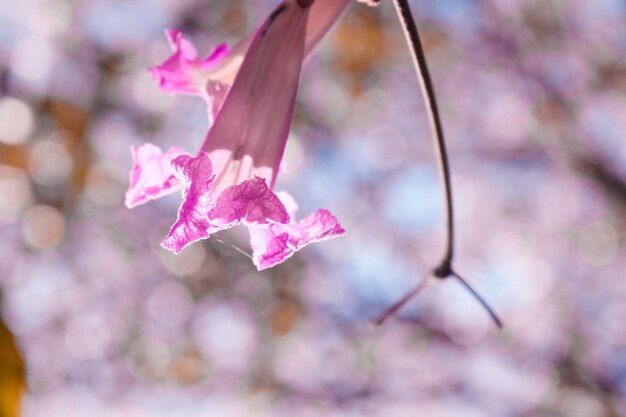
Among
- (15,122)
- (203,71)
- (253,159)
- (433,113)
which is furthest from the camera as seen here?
(15,122)

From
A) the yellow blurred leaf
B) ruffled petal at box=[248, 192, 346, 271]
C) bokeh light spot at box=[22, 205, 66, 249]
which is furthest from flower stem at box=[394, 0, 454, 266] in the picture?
bokeh light spot at box=[22, 205, 66, 249]

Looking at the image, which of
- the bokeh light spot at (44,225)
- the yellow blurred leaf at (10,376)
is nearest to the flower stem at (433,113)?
the yellow blurred leaf at (10,376)

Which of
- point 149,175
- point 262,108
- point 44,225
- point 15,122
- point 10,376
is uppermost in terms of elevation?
point 262,108

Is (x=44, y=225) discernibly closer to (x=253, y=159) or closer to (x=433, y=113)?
(x=253, y=159)

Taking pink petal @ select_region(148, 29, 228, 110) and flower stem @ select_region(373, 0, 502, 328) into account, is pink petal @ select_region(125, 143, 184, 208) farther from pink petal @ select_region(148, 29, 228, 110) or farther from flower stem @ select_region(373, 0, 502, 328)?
flower stem @ select_region(373, 0, 502, 328)

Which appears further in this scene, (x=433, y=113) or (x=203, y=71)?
(x=203, y=71)

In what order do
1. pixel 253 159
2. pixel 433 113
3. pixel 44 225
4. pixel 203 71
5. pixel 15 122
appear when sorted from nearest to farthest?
pixel 433 113, pixel 253 159, pixel 203 71, pixel 15 122, pixel 44 225

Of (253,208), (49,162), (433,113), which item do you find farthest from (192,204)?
(49,162)
